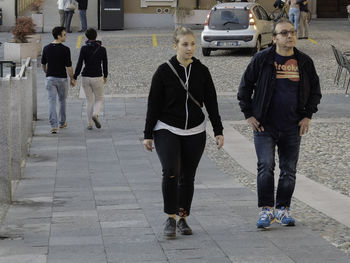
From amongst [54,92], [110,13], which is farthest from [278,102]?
[110,13]

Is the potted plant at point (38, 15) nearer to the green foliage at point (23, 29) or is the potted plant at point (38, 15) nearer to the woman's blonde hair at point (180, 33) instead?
the green foliage at point (23, 29)

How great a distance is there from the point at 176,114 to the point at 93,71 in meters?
7.64

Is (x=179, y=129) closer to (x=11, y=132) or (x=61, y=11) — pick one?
(x=11, y=132)

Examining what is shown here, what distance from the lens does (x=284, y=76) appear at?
26.2 feet

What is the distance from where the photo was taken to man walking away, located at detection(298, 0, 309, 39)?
33094 mm

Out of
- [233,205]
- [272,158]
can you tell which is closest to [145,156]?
[233,205]

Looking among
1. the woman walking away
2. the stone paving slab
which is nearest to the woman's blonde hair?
the stone paving slab

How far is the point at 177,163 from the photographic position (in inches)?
304

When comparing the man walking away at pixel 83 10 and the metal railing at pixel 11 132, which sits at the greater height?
the metal railing at pixel 11 132

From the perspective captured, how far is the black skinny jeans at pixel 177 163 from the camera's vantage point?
7695 millimetres

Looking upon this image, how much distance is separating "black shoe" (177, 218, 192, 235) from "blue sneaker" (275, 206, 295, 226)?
0.83m

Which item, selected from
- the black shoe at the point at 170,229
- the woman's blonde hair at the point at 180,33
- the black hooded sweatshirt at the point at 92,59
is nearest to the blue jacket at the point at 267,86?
the woman's blonde hair at the point at 180,33

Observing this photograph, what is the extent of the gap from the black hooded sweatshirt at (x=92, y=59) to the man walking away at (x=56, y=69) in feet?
0.67

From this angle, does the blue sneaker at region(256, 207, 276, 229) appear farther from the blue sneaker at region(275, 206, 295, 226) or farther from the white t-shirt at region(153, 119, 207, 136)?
the white t-shirt at region(153, 119, 207, 136)
